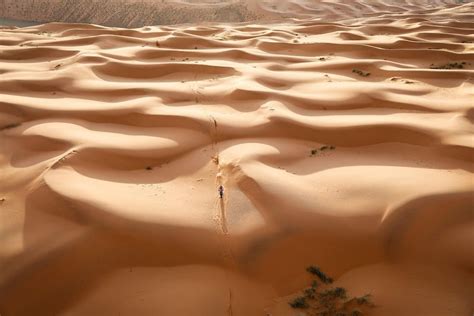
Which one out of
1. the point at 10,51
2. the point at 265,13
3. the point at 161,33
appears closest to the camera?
the point at 10,51

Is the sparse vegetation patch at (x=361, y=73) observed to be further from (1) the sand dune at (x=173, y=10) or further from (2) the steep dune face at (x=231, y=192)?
(1) the sand dune at (x=173, y=10)

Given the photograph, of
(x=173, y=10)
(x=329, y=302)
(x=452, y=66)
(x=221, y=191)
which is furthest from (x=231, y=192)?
(x=173, y=10)

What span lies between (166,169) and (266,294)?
31.4 inches

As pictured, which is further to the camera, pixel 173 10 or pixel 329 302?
pixel 173 10

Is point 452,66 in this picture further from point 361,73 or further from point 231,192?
point 231,192

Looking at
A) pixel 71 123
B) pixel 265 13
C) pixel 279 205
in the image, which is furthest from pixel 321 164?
pixel 265 13

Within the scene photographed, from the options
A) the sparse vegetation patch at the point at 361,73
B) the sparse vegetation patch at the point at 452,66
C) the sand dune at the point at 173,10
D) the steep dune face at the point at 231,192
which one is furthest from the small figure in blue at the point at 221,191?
the sand dune at the point at 173,10

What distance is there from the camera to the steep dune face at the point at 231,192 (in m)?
1.10

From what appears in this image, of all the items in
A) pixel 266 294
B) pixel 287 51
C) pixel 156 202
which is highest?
pixel 287 51

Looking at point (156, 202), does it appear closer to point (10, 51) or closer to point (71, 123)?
point (71, 123)

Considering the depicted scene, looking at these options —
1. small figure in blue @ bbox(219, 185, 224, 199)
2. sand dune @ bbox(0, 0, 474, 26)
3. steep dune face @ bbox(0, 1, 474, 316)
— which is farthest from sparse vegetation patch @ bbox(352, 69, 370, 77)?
sand dune @ bbox(0, 0, 474, 26)

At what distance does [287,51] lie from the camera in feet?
12.6

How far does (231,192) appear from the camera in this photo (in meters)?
1.43

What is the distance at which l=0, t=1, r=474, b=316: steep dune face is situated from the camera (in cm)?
110
